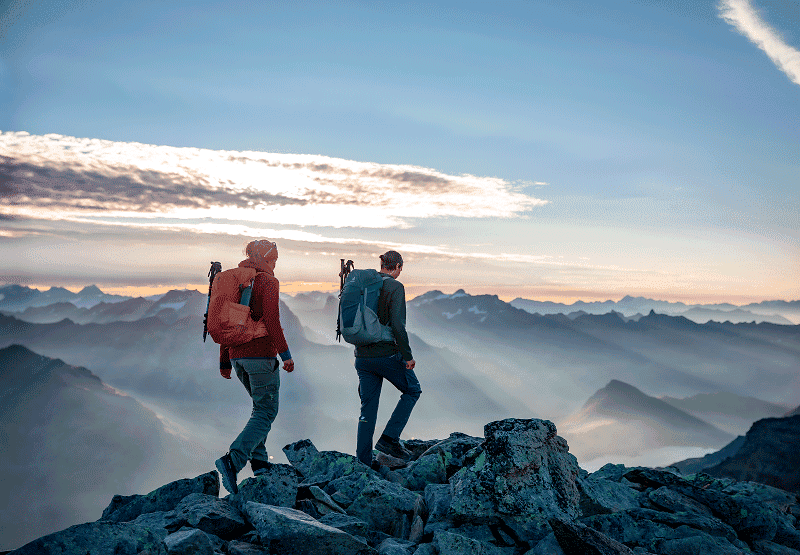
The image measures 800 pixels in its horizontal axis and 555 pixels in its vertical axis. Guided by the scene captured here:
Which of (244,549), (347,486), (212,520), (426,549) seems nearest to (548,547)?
(426,549)

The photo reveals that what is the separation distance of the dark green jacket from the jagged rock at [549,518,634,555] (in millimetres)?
3236

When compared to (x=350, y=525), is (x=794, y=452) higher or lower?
lower

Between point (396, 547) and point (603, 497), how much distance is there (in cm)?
335

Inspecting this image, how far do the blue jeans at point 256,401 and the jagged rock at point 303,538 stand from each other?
5.35 ft

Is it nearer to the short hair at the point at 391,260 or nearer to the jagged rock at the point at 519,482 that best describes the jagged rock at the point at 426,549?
the jagged rock at the point at 519,482

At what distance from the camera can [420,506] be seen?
6.53m

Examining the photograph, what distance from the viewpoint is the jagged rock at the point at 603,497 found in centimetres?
678

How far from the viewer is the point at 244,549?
17.1 feet

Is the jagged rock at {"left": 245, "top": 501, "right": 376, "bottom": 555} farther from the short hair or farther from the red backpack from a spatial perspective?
the short hair

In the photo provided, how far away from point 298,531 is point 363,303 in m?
3.43

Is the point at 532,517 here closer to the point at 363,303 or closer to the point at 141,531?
the point at 363,303

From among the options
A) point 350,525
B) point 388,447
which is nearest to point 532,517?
point 350,525

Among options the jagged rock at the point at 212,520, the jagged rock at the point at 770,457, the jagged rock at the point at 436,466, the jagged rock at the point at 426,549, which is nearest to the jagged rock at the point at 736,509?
the jagged rock at the point at 436,466

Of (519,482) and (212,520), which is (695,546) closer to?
(519,482)
